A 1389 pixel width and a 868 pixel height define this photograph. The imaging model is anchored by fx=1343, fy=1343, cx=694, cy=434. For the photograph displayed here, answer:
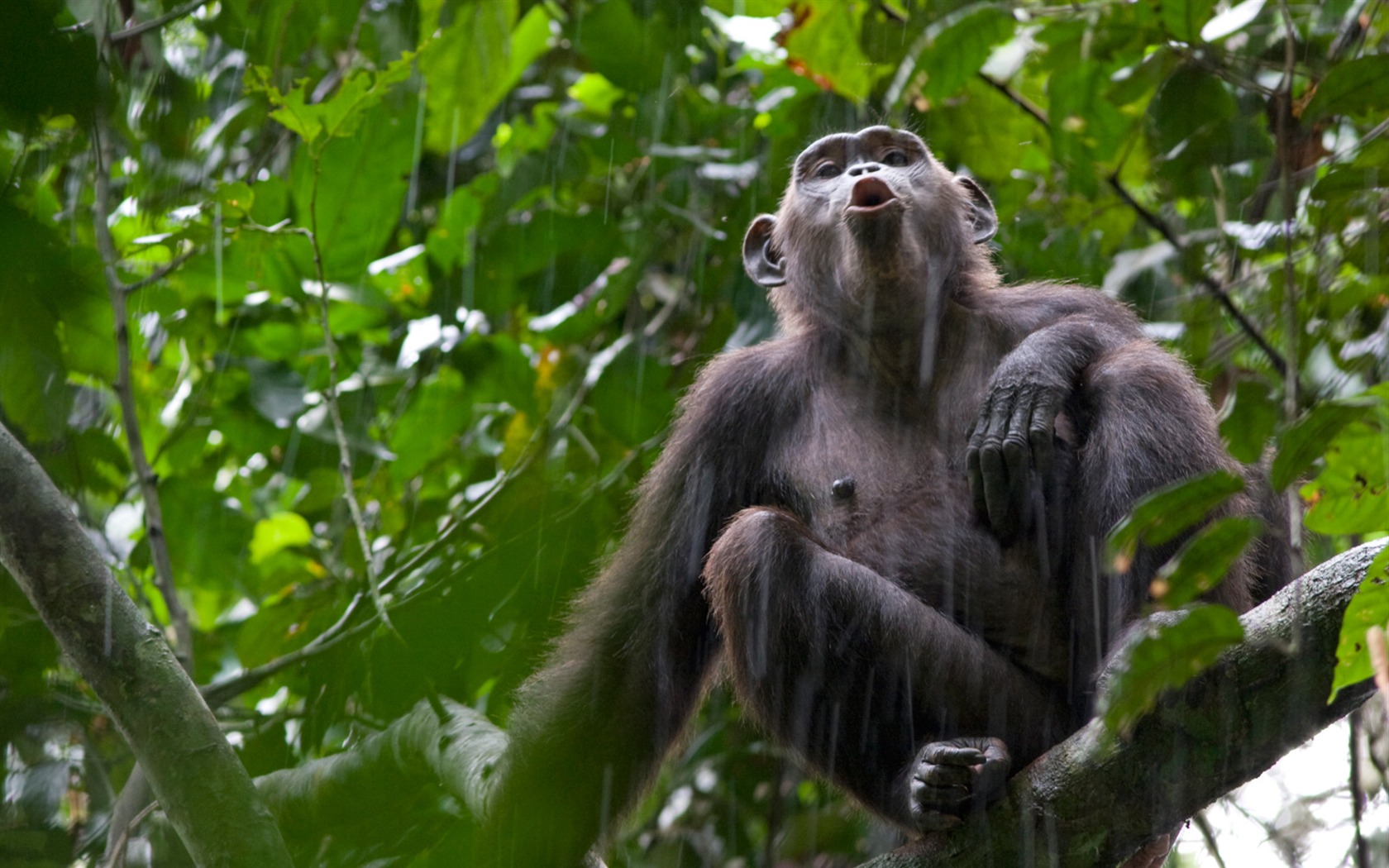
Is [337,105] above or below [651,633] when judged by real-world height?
above

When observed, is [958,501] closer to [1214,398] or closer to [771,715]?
[771,715]

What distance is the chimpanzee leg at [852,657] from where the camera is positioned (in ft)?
12.3

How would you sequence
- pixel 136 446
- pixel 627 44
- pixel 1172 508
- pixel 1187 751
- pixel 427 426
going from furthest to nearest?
1. pixel 427 426
2. pixel 627 44
3. pixel 136 446
4. pixel 1187 751
5. pixel 1172 508

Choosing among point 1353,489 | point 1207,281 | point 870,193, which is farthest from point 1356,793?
point 870,193

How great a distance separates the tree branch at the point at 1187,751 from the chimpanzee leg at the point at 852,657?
0.55 m

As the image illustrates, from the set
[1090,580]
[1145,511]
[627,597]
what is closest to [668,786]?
[627,597]

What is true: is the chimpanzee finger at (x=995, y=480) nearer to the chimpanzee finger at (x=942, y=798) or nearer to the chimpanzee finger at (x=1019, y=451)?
the chimpanzee finger at (x=1019, y=451)

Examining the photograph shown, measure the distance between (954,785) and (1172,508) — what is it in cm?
177

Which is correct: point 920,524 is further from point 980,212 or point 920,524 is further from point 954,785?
point 980,212

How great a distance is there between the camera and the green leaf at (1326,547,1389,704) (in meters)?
2.06

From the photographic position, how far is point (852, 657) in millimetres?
3783

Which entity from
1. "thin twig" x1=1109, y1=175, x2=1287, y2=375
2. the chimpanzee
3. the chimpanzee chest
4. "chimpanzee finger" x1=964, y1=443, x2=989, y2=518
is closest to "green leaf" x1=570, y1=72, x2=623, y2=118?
the chimpanzee

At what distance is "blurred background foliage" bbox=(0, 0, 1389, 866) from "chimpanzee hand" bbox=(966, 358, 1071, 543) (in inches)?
26.6

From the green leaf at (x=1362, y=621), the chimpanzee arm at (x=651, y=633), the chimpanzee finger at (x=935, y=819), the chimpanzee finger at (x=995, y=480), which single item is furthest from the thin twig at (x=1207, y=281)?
the green leaf at (x=1362, y=621)
